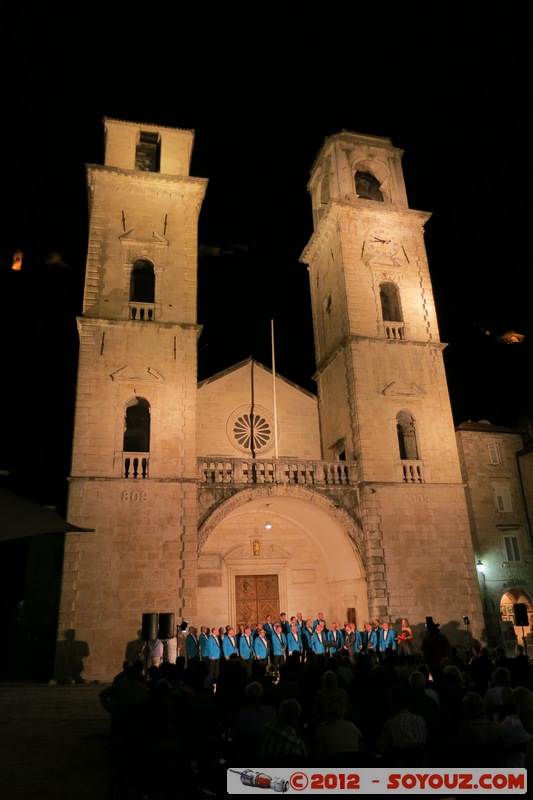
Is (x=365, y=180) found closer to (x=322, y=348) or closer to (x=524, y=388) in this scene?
(x=322, y=348)

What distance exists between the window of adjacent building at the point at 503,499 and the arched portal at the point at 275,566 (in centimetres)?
935

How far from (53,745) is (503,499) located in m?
21.8

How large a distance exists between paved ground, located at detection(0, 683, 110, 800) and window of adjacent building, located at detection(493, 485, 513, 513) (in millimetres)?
18752

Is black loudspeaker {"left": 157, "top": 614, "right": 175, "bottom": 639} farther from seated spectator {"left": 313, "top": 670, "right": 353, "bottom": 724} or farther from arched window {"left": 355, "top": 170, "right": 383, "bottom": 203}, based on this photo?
arched window {"left": 355, "top": 170, "right": 383, "bottom": 203}

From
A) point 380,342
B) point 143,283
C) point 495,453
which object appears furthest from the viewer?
point 495,453

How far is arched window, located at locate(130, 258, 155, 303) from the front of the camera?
20453 mm

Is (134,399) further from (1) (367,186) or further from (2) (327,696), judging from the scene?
(1) (367,186)

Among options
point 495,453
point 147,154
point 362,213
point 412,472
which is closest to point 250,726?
point 412,472

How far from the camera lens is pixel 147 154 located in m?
22.9

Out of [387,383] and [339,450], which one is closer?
[387,383]

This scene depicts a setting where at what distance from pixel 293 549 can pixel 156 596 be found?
6.63m

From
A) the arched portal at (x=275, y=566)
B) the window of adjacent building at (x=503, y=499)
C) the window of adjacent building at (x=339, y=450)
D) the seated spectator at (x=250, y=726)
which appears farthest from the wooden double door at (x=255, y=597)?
the seated spectator at (x=250, y=726)

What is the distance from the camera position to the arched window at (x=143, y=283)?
67.1 ft

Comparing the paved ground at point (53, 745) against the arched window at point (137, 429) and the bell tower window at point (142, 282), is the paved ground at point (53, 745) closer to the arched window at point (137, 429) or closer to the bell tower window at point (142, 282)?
the arched window at point (137, 429)
